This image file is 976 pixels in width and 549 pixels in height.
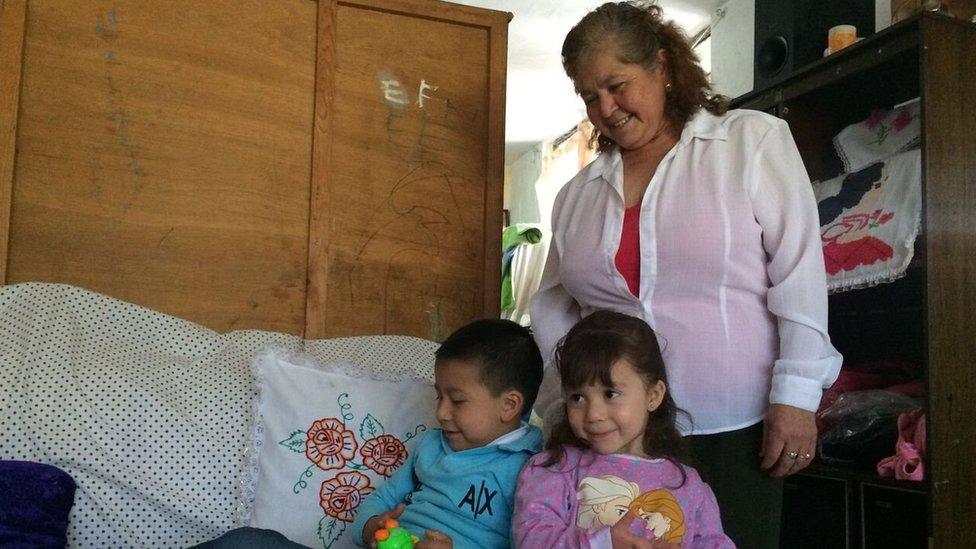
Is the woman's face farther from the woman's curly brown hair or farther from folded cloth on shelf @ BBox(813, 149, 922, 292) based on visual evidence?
folded cloth on shelf @ BBox(813, 149, 922, 292)

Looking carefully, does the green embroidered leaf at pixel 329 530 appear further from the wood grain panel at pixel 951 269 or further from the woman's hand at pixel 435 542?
the wood grain panel at pixel 951 269

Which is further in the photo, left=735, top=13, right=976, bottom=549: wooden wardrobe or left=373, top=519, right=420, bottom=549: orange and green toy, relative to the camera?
left=735, top=13, right=976, bottom=549: wooden wardrobe

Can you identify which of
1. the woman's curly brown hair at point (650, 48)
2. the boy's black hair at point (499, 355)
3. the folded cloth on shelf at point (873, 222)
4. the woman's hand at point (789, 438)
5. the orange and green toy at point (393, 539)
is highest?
the woman's curly brown hair at point (650, 48)

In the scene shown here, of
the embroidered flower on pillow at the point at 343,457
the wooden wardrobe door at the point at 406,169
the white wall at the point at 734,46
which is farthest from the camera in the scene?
the white wall at the point at 734,46

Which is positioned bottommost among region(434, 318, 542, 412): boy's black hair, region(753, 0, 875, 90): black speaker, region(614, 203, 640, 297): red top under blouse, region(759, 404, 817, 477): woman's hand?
region(759, 404, 817, 477): woman's hand

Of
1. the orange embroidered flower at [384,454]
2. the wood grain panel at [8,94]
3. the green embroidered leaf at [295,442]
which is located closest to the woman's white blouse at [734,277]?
the orange embroidered flower at [384,454]

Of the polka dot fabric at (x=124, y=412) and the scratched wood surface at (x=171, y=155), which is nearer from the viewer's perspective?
the polka dot fabric at (x=124, y=412)

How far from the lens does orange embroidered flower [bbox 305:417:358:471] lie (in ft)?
4.80

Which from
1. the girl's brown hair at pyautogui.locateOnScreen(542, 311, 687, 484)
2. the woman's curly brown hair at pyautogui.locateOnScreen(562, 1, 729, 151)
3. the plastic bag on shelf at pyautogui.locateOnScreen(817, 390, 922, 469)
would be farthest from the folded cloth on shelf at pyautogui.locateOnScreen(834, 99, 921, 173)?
the girl's brown hair at pyautogui.locateOnScreen(542, 311, 687, 484)

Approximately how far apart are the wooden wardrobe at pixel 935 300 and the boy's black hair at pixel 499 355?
951 millimetres

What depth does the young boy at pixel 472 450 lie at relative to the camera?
118cm

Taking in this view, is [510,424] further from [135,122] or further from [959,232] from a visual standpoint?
[959,232]

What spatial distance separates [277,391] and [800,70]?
5.43 ft

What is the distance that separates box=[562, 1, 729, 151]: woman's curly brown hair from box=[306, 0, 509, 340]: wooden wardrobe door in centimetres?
69
